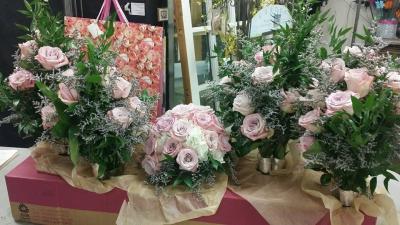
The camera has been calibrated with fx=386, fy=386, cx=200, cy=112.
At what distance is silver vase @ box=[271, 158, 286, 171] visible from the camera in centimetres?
A: 98

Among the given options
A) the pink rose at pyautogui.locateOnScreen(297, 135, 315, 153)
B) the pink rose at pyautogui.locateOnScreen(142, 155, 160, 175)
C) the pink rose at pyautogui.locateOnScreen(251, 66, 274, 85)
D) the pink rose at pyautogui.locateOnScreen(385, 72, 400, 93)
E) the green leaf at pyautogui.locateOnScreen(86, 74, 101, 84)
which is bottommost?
the pink rose at pyautogui.locateOnScreen(142, 155, 160, 175)

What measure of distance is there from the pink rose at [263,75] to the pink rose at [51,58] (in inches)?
18.9

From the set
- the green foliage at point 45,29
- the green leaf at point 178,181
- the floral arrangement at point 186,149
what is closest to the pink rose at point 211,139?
the floral arrangement at point 186,149

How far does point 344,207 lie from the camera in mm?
842

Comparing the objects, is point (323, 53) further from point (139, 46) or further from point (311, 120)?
point (139, 46)

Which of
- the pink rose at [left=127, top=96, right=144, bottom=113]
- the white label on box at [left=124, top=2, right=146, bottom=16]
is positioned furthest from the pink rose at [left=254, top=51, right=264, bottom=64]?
the white label on box at [left=124, top=2, right=146, bottom=16]

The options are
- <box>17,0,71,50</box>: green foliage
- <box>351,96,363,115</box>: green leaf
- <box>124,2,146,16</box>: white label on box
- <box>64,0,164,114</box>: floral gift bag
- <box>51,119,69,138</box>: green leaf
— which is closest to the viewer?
<box>351,96,363,115</box>: green leaf

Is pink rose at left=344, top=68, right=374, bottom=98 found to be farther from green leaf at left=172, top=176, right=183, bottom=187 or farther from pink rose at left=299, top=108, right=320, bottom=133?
green leaf at left=172, top=176, right=183, bottom=187

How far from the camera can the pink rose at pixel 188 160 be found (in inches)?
35.0

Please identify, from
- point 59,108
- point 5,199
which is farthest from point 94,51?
point 5,199

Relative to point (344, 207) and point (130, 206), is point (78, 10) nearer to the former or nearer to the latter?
point (130, 206)

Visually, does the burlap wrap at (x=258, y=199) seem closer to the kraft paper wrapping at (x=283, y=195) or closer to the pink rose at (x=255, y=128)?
the kraft paper wrapping at (x=283, y=195)

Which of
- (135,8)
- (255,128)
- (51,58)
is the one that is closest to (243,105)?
(255,128)

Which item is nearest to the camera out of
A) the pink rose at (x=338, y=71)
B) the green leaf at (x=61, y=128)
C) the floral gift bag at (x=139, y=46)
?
the pink rose at (x=338, y=71)
